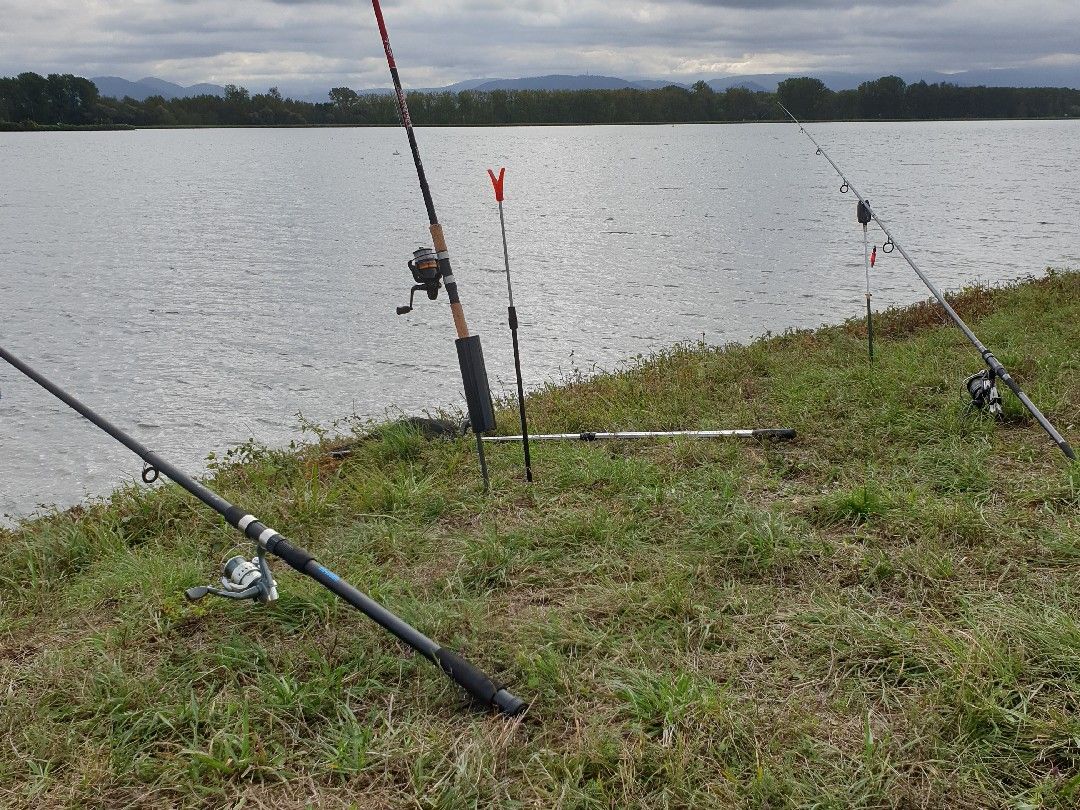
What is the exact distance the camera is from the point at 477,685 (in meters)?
3.24

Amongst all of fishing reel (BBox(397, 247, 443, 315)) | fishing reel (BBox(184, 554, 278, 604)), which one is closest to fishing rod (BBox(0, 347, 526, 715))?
fishing reel (BBox(184, 554, 278, 604))

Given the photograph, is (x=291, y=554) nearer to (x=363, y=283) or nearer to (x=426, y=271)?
(x=426, y=271)

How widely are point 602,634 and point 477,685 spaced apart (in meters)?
0.71

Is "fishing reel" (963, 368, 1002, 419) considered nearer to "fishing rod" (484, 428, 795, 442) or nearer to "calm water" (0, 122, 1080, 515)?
"fishing rod" (484, 428, 795, 442)

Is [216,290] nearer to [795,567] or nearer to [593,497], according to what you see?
[593,497]

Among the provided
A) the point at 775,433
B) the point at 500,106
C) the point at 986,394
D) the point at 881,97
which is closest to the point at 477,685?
the point at 775,433

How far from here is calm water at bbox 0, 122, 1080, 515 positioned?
10.8 m

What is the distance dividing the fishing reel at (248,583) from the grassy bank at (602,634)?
246mm

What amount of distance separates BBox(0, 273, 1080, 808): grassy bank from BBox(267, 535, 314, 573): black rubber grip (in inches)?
19.3

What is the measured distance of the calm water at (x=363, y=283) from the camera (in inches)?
426

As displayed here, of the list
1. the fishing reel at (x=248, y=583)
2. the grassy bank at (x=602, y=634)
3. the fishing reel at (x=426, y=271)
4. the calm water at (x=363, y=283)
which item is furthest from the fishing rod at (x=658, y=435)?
the calm water at (x=363, y=283)

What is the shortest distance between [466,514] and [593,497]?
0.80 meters

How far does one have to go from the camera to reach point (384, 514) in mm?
5398

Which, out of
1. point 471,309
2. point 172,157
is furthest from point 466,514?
point 172,157
